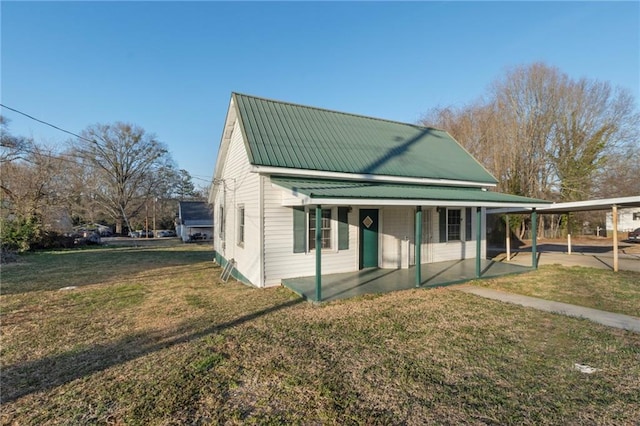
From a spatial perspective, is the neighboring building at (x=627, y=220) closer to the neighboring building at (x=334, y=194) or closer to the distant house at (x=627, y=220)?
the distant house at (x=627, y=220)

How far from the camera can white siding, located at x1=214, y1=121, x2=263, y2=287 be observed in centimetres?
859

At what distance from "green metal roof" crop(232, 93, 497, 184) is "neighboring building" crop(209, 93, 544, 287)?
0.05m

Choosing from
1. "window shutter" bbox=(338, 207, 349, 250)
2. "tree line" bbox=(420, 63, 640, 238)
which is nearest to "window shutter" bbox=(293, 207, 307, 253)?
"window shutter" bbox=(338, 207, 349, 250)

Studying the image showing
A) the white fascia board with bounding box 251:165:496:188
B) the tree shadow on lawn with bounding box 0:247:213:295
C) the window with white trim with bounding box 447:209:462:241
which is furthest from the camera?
the window with white trim with bounding box 447:209:462:241

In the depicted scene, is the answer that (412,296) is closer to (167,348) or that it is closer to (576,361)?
(576,361)

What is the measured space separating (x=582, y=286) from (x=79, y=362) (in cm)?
1133

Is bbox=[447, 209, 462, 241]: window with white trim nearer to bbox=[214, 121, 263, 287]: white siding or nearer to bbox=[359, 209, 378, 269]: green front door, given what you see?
bbox=[359, 209, 378, 269]: green front door

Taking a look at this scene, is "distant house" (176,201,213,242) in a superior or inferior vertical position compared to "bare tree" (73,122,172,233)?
inferior

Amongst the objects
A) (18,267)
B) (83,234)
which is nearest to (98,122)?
(83,234)

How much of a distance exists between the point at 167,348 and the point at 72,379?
1124 millimetres

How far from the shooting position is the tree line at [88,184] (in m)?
19.5

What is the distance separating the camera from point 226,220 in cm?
1257

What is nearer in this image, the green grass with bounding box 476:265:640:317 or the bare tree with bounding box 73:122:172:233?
the green grass with bounding box 476:265:640:317

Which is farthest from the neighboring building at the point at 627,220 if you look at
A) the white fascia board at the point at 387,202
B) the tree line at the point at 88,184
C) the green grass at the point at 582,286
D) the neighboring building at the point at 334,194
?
the tree line at the point at 88,184
